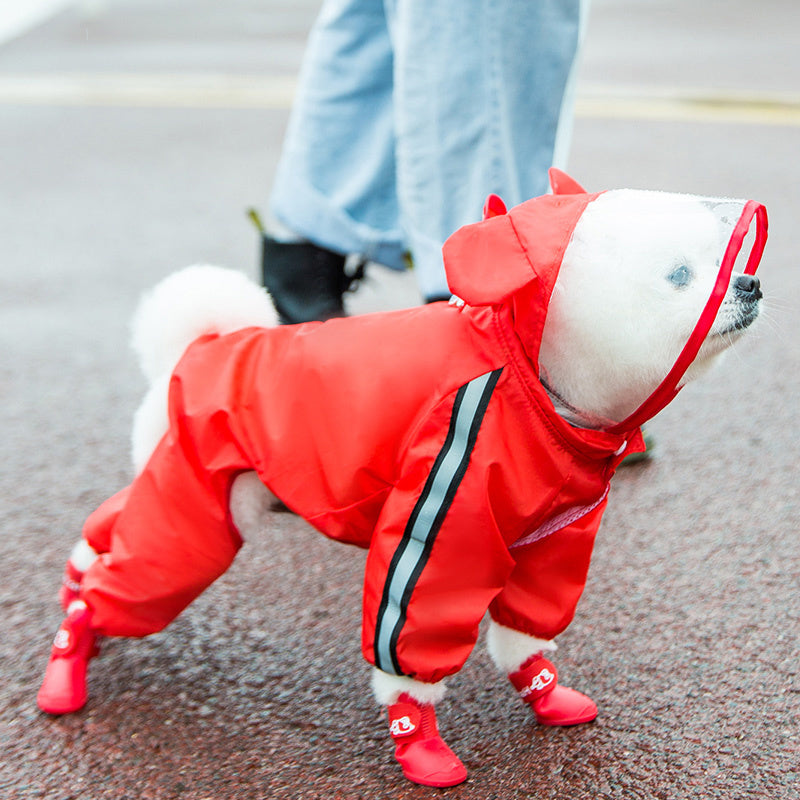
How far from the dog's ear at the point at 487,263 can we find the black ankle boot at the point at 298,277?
1100 millimetres

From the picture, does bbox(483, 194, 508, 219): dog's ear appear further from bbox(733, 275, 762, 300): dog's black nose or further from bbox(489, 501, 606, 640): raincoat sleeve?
bbox(489, 501, 606, 640): raincoat sleeve

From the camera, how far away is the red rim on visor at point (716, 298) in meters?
1.42

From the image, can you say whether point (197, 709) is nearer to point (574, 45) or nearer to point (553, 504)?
point (553, 504)

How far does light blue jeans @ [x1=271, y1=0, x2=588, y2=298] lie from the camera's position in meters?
2.21

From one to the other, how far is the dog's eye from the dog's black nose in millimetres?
74

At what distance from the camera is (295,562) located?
2.27 meters

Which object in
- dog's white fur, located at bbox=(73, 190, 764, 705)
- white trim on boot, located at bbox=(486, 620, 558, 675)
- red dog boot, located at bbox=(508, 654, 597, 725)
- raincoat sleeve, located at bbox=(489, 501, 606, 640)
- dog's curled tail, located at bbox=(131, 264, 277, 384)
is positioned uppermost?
dog's white fur, located at bbox=(73, 190, 764, 705)

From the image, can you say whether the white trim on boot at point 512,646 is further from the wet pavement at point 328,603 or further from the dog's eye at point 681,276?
the dog's eye at point 681,276

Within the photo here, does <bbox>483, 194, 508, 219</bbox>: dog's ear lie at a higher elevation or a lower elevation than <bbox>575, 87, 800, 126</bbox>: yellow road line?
higher

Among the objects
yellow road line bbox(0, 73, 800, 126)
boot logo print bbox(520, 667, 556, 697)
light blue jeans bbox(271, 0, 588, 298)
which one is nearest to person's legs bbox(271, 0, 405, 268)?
light blue jeans bbox(271, 0, 588, 298)

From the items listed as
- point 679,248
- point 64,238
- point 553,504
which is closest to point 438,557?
point 553,504

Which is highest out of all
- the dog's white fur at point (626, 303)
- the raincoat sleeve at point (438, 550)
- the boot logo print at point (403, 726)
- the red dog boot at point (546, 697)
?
the dog's white fur at point (626, 303)

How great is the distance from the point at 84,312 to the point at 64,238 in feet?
2.81

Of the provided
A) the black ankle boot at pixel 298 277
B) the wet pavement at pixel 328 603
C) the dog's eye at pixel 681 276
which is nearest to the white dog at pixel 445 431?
the dog's eye at pixel 681 276
